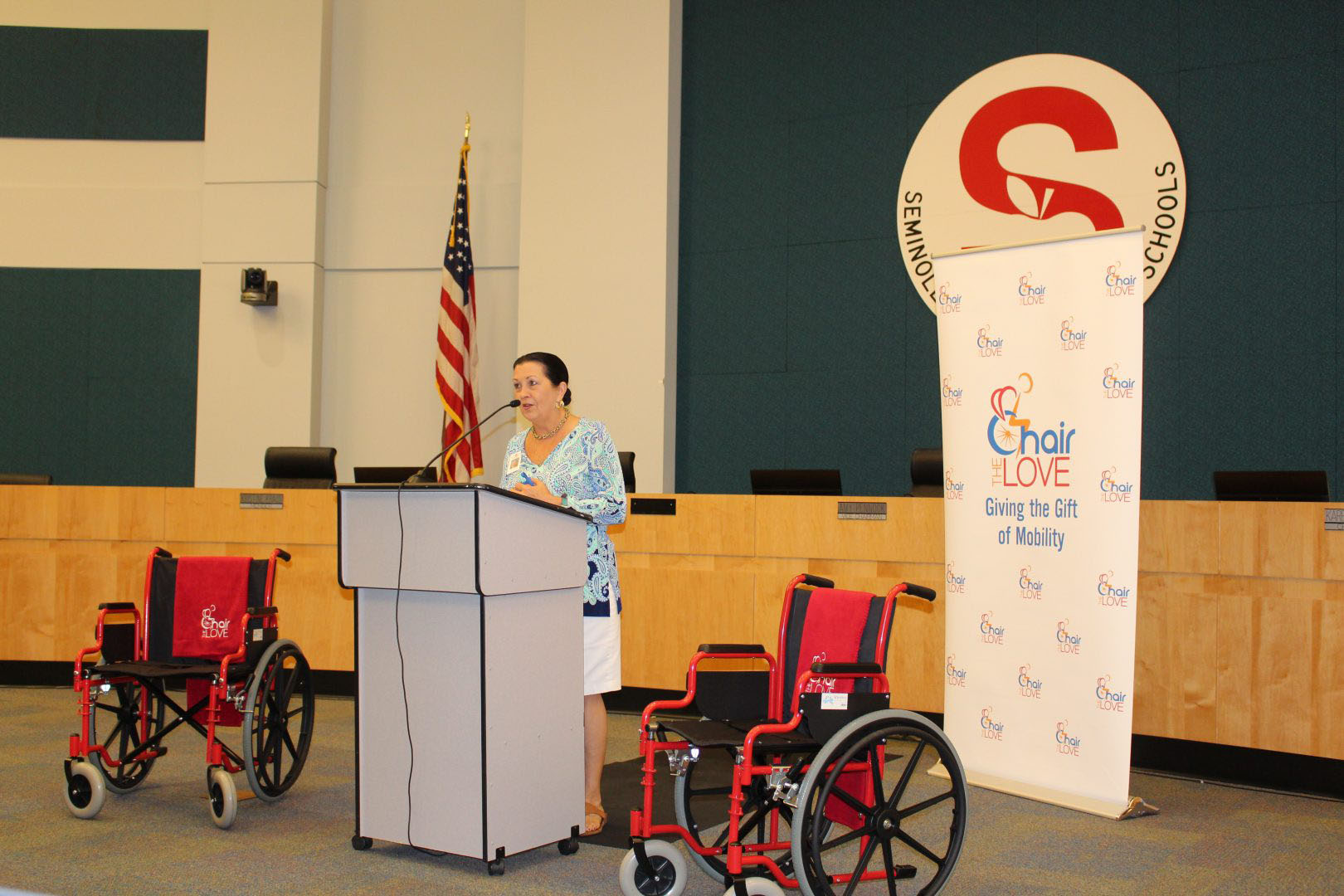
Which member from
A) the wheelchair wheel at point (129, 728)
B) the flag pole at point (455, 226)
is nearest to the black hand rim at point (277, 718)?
the wheelchair wheel at point (129, 728)

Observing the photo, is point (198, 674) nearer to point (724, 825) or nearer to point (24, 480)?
point (724, 825)

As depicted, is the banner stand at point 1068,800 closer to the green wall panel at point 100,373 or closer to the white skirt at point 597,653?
the white skirt at point 597,653

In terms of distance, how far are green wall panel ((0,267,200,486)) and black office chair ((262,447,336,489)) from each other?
2087 mm

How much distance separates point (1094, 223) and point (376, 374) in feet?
14.9

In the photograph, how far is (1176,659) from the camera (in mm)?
4215

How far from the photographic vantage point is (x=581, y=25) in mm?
7008

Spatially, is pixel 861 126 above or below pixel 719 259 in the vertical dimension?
above

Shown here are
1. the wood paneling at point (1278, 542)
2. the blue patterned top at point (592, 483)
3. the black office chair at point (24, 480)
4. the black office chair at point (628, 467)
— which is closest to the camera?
the blue patterned top at point (592, 483)

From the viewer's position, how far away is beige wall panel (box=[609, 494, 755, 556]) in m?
5.10

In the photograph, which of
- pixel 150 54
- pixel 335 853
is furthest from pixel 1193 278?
pixel 150 54

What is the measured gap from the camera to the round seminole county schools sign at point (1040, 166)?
570cm

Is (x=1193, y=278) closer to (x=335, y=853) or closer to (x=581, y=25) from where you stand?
(x=581, y=25)

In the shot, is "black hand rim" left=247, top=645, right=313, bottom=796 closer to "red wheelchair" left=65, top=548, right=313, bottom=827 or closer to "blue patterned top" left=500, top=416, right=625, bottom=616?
"red wheelchair" left=65, top=548, right=313, bottom=827

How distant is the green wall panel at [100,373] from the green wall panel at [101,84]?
3.30 feet
